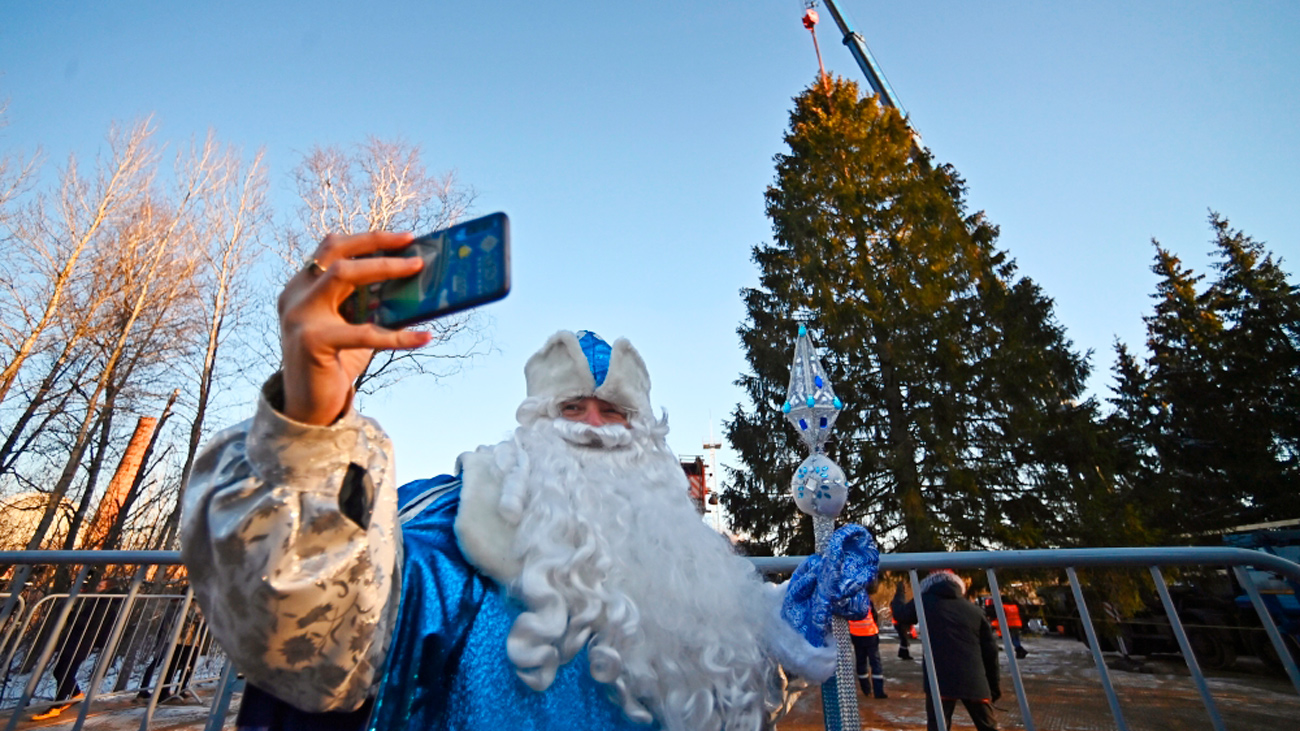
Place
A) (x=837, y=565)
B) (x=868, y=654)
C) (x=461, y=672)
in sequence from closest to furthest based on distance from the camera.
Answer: (x=461, y=672) → (x=837, y=565) → (x=868, y=654)

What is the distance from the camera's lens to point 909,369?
12797 mm

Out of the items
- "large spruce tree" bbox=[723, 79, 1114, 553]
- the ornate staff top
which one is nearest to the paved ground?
"large spruce tree" bbox=[723, 79, 1114, 553]

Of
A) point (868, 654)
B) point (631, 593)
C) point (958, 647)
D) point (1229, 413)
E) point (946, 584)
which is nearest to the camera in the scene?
point (631, 593)

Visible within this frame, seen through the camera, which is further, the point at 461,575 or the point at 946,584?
the point at 946,584

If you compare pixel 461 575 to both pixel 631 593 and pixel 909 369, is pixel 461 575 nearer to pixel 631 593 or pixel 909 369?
pixel 631 593

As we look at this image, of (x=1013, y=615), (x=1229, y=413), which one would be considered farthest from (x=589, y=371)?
(x=1229, y=413)

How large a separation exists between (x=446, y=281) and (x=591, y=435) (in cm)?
124

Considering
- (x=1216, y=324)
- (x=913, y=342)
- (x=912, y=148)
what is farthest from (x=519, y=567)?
(x=1216, y=324)

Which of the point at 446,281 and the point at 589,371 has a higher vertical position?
the point at 589,371

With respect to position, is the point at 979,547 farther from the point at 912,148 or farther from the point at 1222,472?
the point at 1222,472

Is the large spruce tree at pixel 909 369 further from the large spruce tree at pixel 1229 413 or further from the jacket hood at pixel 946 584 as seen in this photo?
the jacket hood at pixel 946 584

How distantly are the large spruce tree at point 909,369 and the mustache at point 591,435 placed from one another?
1062 cm

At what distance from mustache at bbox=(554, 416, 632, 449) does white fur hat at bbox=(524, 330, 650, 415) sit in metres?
0.16

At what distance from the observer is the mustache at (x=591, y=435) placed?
2.09 m
